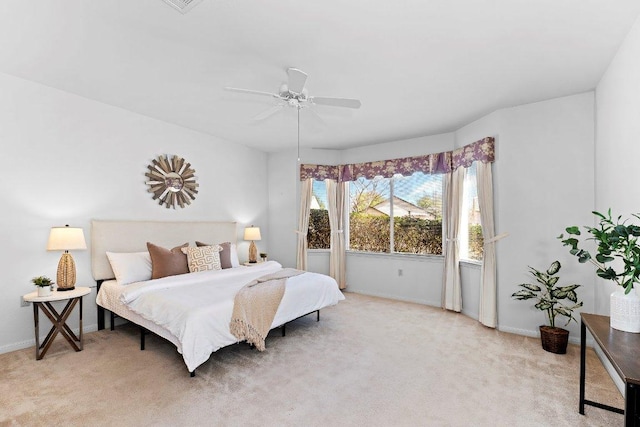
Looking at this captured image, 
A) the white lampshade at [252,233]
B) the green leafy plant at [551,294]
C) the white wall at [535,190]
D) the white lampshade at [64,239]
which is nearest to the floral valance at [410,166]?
the white wall at [535,190]

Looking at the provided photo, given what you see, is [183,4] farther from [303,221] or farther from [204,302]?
[303,221]

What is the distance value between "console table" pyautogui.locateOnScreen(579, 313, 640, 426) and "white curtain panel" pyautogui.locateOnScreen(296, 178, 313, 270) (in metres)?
4.20

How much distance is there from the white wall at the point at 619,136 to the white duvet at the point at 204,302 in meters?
2.88

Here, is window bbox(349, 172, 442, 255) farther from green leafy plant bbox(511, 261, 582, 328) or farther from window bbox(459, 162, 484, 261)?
green leafy plant bbox(511, 261, 582, 328)

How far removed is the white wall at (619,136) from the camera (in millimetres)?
2246

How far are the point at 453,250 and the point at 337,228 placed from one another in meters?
2.04

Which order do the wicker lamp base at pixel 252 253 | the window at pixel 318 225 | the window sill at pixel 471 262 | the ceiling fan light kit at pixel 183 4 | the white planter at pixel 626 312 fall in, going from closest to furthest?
1. the white planter at pixel 626 312
2. the ceiling fan light kit at pixel 183 4
3. the window sill at pixel 471 262
4. the wicker lamp base at pixel 252 253
5. the window at pixel 318 225

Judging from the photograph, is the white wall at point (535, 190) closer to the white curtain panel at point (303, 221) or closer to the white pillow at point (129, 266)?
the white curtain panel at point (303, 221)

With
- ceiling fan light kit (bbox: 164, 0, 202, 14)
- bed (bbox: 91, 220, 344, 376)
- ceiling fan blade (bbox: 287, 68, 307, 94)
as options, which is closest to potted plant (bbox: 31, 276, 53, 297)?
bed (bbox: 91, 220, 344, 376)

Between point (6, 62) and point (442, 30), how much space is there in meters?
3.76

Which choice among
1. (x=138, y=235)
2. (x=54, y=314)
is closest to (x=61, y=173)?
(x=138, y=235)

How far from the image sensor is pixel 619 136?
257 cm

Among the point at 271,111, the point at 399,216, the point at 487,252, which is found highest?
the point at 271,111

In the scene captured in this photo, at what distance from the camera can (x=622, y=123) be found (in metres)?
2.50
